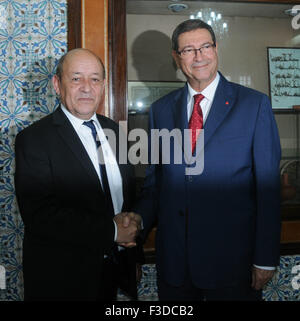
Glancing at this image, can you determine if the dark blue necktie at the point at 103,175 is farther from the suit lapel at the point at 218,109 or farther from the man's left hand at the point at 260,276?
the man's left hand at the point at 260,276

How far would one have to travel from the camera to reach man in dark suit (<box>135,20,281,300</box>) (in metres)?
1.23

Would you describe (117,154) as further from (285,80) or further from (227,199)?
Answer: (285,80)

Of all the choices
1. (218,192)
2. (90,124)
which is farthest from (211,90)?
(90,124)

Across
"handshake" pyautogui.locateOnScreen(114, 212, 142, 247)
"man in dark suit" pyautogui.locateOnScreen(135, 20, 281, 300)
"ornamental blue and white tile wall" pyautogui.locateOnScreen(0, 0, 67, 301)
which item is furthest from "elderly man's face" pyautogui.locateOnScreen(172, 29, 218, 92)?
"ornamental blue and white tile wall" pyautogui.locateOnScreen(0, 0, 67, 301)

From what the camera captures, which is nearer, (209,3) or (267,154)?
(267,154)

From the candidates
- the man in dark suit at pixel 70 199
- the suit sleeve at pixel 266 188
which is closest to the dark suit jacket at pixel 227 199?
the suit sleeve at pixel 266 188

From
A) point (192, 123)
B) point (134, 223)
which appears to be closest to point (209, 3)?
point (192, 123)

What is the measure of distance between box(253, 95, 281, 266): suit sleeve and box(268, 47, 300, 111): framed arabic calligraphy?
3.53ft

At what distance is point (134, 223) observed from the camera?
1.36m

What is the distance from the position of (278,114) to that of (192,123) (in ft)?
3.73

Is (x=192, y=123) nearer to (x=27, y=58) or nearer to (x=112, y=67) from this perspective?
(x=112, y=67)

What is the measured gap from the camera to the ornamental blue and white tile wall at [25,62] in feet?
5.77

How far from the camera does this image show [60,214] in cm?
122

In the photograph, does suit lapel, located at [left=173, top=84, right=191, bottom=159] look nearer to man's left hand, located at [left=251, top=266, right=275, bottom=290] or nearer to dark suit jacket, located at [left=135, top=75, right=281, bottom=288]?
dark suit jacket, located at [left=135, top=75, right=281, bottom=288]
